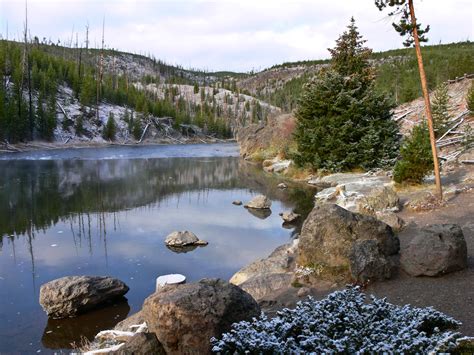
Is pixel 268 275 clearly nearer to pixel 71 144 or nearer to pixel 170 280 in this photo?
pixel 170 280

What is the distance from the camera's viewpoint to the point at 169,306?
6176mm

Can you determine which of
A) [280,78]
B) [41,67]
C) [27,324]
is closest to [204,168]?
[27,324]

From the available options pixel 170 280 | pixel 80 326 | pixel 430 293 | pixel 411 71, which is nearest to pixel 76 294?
pixel 80 326

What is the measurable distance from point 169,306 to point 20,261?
9713mm

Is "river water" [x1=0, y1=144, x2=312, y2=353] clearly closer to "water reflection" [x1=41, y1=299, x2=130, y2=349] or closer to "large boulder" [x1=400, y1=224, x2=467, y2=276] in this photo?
"water reflection" [x1=41, y1=299, x2=130, y2=349]

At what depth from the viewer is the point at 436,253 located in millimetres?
9664

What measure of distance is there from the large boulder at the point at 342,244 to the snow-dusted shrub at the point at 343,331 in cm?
284

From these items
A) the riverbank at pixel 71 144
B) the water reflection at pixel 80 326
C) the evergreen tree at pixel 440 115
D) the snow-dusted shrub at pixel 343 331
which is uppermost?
the evergreen tree at pixel 440 115

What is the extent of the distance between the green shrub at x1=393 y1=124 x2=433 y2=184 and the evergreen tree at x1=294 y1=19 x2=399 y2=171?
824 centimetres

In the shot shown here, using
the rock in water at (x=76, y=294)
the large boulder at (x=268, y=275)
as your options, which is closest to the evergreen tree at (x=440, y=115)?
the large boulder at (x=268, y=275)

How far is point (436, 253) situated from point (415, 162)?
11.5 metres

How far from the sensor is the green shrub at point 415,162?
65.0 ft

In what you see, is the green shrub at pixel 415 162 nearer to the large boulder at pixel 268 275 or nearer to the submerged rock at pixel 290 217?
the submerged rock at pixel 290 217

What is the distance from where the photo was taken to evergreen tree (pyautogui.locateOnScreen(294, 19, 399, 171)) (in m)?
29.5
